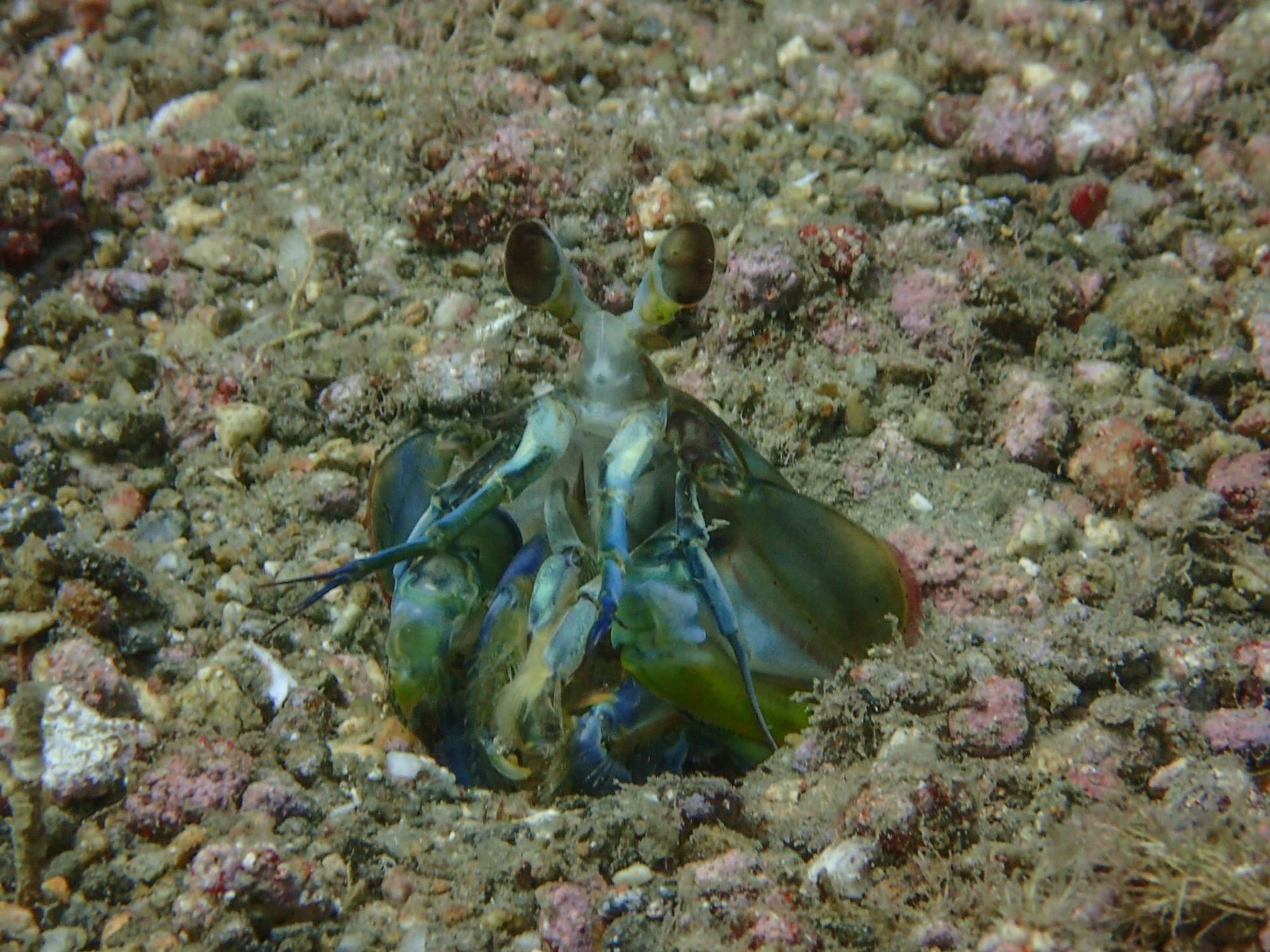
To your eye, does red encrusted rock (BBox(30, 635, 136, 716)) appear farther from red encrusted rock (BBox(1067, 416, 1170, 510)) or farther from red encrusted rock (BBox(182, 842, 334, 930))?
red encrusted rock (BBox(1067, 416, 1170, 510))

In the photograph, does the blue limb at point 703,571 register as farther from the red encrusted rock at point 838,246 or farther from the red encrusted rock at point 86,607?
the red encrusted rock at point 86,607

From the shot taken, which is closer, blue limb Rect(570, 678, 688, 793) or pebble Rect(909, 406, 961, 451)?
blue limb Rect(570, 678, 688, 793)

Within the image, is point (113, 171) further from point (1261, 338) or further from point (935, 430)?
point (1261, 338)

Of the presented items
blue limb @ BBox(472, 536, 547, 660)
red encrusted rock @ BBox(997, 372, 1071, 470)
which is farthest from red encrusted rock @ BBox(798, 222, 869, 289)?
blue limb @ BBox(472, 536, 547, 660)

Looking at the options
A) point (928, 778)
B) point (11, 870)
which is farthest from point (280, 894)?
point (928, 778)

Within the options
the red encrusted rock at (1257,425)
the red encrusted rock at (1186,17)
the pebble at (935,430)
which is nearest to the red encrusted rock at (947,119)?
the red encrusted rock at (1186,17)

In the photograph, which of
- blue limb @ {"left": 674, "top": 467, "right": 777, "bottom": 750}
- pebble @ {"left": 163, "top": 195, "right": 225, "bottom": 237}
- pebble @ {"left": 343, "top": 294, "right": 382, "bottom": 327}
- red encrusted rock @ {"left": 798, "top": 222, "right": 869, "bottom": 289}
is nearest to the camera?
blue limb @ {"left": 674, "top": 467, "right": 777, "bottom": 750}

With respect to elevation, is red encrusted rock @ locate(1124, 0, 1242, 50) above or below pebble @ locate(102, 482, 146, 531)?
above
